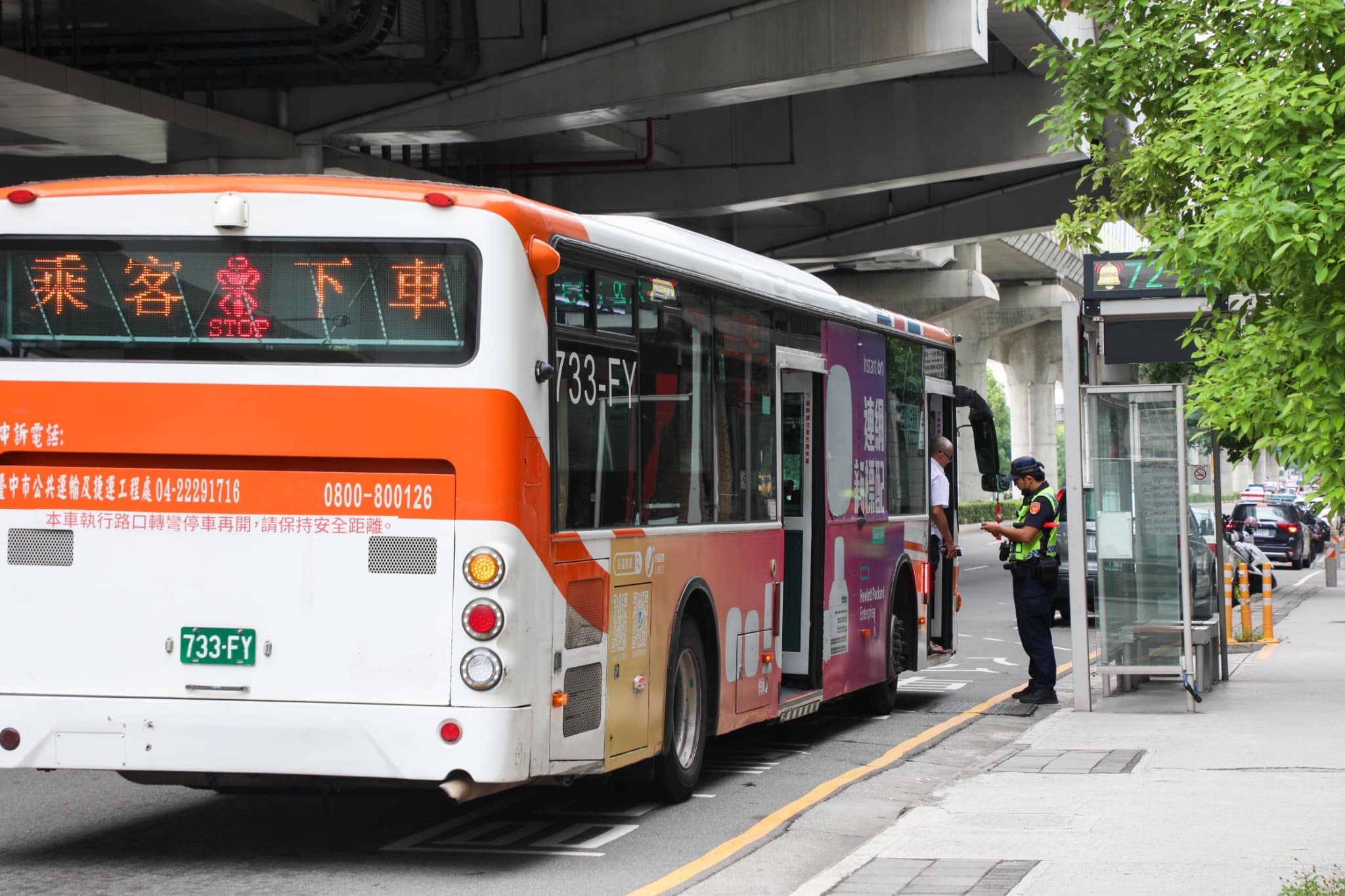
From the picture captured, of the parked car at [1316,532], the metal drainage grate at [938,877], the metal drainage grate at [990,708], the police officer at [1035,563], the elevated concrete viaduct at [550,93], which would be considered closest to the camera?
the metal drainage grate at [938,877]

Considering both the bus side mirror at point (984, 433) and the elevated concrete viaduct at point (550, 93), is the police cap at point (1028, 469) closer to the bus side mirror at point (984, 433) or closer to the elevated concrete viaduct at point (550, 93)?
the bus side mirror at point (984, 433)

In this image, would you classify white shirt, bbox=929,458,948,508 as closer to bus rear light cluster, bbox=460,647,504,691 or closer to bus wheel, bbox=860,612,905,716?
bus wheel, bbox=860,612,905,716

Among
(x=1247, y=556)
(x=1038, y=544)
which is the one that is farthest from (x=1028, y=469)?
(x=1247, y=556)

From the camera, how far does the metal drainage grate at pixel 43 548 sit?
7875 millimetres

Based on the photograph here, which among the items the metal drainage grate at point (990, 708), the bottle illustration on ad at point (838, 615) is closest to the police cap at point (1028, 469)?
the metal drainage grate at point (990, 708)

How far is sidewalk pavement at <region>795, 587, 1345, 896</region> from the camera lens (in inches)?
299

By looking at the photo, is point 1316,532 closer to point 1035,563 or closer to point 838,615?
point 1035,563

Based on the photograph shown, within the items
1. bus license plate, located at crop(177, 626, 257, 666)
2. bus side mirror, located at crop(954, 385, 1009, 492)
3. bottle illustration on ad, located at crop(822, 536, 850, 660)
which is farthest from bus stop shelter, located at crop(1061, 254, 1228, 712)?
bus license plate, located at crop(177, 626, 257, 666)

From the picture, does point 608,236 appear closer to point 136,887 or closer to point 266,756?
point 266,756

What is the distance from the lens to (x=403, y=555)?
7.66 metres

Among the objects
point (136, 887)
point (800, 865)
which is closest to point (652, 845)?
point (800, 865)

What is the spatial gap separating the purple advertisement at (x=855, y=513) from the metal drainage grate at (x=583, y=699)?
399 cm

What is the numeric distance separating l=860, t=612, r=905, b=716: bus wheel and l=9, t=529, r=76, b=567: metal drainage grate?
7969 millimetres

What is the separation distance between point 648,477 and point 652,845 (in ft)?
6.27
